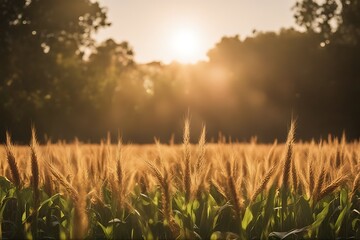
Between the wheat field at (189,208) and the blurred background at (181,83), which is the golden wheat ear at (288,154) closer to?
the wheat field at (189,208)

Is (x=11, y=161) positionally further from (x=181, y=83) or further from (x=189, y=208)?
(x=181, y=83)

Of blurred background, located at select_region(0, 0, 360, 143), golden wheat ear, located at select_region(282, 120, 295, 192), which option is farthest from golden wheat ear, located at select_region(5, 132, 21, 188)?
blurred background, located at select_region(0, 0, 360, 143)

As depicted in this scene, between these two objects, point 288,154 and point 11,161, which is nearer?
point 288,154

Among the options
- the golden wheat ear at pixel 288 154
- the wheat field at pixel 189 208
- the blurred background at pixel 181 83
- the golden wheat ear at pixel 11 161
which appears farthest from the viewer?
the blurred background at pixel 181 83

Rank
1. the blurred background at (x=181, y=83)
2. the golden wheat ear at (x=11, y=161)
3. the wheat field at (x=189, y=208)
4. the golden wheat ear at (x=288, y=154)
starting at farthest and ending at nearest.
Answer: the blurred background at (x=181, y=83), the golden wheat ear at (x=11, y=161), the golden wheat ear at (x=288, y=154), the wheat field at (x=189, y=208)

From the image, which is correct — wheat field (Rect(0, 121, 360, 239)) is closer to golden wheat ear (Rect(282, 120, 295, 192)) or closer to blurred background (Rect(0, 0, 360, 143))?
golden wheat ear (Rect(282, 120, 295, 192))

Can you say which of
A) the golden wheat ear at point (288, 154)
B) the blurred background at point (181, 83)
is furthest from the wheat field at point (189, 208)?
the blurred background at point (181, 83)

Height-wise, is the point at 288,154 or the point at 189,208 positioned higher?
the point at 288,154

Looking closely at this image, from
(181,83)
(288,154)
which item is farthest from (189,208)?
(181,83)

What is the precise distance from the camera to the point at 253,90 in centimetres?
4259

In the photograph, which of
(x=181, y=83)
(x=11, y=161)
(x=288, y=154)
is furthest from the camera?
(x=181, y=83)

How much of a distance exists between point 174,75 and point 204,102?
5.18 metres

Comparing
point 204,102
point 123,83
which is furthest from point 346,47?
point 123,83

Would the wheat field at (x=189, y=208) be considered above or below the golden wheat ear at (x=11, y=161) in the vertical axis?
below
